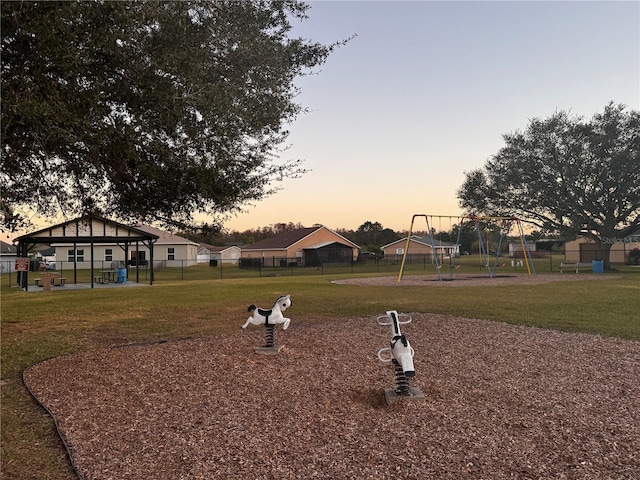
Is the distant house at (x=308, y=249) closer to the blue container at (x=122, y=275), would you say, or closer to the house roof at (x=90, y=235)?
the blue container at (x=122, y=275)

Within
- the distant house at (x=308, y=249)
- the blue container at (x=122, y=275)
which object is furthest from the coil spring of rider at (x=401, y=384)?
the distant house at (x=308, y=249)

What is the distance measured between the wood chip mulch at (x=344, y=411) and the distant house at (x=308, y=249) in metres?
39.4

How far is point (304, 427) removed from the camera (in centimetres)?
446

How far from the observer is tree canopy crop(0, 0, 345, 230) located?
556 centimetres

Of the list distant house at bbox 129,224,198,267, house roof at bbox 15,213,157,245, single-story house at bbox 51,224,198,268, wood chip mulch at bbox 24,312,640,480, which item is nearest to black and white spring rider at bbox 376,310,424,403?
wood chip mulch at bbox 24,312,640,480

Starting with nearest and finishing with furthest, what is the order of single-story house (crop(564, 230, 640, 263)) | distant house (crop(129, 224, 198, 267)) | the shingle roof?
single-story house (crop(564, 230, 640, 263)) → distant house (crop(129, 224, 198, 267)) → the shingle roof

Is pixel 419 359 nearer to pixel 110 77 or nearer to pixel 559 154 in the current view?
pixel 110 77

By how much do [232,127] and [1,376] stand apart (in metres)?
4.65

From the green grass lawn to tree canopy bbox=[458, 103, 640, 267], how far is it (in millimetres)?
16823

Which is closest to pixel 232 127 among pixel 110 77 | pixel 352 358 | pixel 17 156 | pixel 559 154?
pixel 110 77

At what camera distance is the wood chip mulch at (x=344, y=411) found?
373cm

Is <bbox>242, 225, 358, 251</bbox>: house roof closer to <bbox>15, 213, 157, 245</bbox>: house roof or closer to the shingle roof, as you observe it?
the shingle roof

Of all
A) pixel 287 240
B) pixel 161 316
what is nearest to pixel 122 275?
pixel 161 316

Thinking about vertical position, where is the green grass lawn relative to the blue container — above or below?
below
